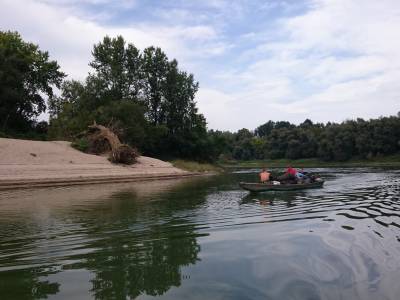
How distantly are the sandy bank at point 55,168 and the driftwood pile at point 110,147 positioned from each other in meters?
1.02

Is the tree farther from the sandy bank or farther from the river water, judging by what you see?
the river water

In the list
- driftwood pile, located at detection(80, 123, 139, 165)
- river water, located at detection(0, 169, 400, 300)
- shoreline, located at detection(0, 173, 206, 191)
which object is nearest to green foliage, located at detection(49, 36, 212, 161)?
driftwood pile, located at detection(80, 123, 139, 165)

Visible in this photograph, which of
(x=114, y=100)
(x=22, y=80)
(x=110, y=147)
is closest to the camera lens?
(x=110, y=147)

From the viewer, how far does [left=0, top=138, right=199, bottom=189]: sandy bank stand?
3097cm

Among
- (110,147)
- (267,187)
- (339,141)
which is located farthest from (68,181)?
(339,141)

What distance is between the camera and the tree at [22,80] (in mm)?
49812

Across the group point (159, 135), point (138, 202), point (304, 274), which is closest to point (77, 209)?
point (138, 202)

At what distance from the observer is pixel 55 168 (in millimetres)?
34781

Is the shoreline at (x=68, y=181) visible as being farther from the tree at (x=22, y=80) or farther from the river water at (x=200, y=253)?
the tree at (x=22, y=80)

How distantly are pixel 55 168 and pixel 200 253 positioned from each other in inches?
1068

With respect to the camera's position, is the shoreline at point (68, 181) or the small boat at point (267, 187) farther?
the shoreline at point (68, 181)

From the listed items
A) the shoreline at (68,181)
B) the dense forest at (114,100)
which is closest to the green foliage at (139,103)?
the dense forest at (114,100)

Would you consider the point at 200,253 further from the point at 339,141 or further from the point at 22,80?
the point at 339,141

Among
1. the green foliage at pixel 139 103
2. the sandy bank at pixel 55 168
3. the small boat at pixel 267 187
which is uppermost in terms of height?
the green foliage at pixel 139 103
